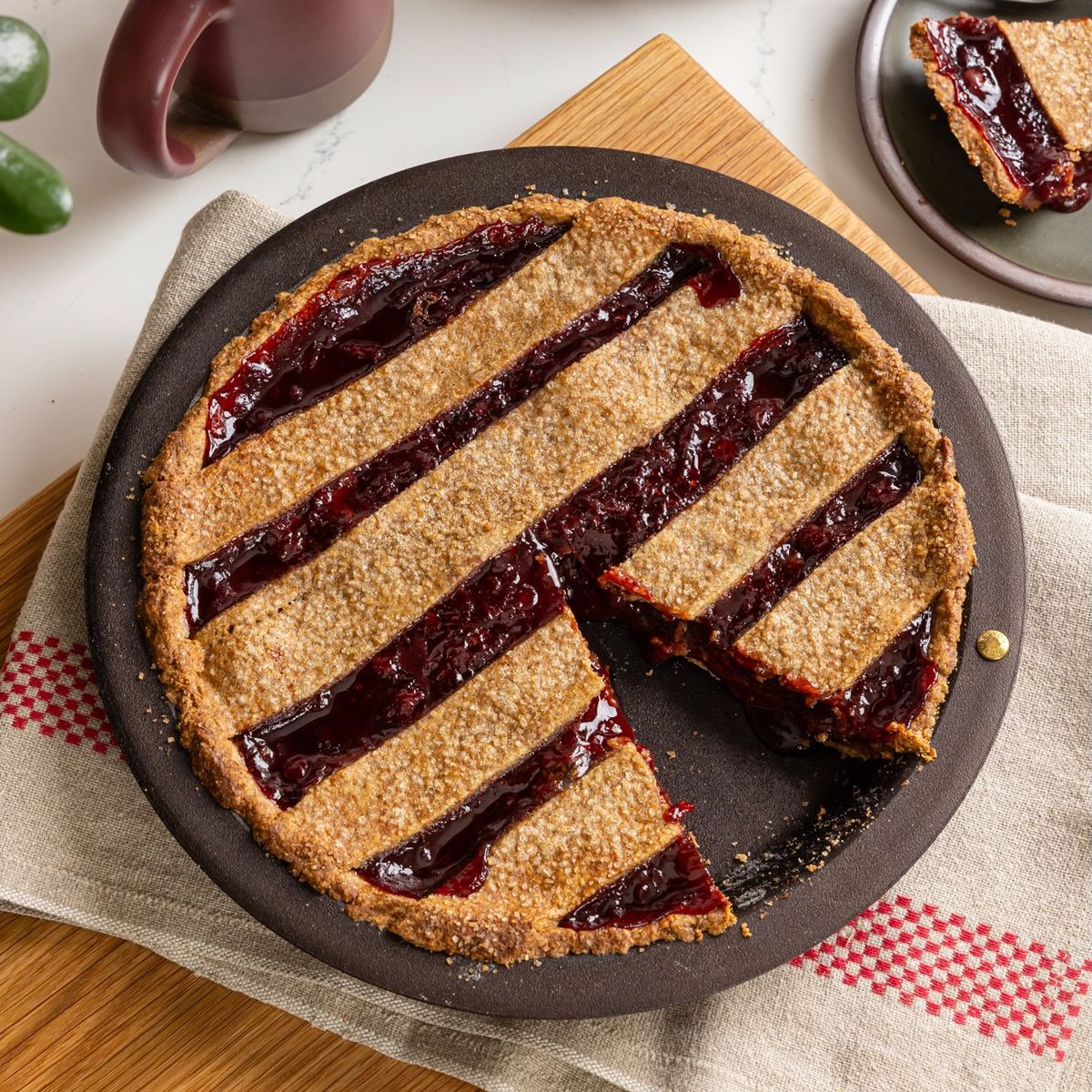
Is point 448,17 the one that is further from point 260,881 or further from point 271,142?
point 260,881

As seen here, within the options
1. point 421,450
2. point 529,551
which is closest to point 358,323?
point 421,450

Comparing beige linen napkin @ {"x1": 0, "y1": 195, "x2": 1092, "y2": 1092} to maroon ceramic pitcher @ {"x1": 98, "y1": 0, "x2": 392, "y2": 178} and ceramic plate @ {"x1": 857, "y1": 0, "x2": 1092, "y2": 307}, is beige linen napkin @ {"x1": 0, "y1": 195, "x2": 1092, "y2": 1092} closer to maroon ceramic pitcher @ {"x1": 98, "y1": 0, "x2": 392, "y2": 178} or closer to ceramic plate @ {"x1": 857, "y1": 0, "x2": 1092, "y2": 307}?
maroon ceramic pitcher @ {"x1": 98, "y1": 0, "x2": 392, "y2": 178}

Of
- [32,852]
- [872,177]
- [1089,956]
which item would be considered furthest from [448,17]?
[1089,956]

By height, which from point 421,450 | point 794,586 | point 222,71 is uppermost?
point 222,71

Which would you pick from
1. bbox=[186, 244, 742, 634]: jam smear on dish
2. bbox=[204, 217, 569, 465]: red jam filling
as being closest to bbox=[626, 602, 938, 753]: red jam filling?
bbox=[186, 244, 742, 634]: jam smear on dish

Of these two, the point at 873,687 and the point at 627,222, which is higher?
the point at 627,222

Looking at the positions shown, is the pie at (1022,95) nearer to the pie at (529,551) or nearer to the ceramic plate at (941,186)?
the ceramic plate at (941,186)

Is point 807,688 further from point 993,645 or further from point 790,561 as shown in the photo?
point 993,645
